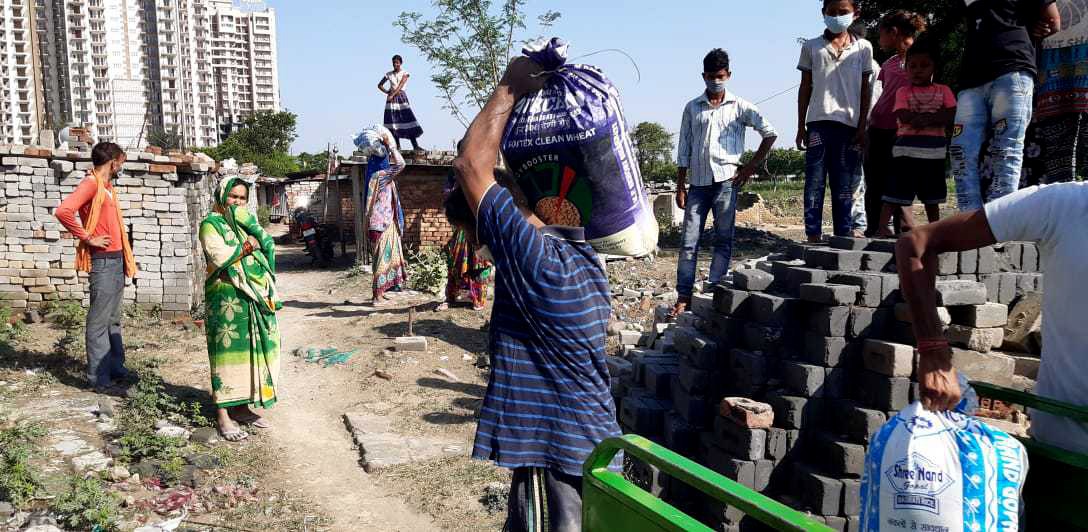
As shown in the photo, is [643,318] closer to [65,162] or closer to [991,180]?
[991,180]

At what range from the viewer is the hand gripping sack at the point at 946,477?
1.63 metres

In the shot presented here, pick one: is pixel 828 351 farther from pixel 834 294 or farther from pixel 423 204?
pixel 423 204

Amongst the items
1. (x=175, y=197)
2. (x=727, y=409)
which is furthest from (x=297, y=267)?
(x=727, y=409)

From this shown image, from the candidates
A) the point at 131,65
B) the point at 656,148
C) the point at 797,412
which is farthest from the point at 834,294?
the point at 131,65

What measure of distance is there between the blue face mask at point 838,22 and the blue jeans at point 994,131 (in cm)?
115

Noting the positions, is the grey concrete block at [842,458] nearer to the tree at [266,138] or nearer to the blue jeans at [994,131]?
the blue jeans at [994,131]

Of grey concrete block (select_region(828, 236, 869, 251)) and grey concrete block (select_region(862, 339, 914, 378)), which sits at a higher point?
grey concrete block (select_region(828, 236, 869, 251))

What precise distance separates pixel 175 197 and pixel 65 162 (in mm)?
1262

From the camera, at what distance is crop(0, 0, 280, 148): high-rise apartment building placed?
69.6 m

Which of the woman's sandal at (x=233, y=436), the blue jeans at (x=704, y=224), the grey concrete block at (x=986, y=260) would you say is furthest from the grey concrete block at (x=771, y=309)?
the woman's sandal at (x=233, y=436)

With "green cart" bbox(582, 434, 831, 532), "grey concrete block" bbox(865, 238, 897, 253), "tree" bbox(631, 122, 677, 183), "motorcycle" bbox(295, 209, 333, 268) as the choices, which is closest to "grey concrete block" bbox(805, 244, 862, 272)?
"grey concrete block" bbox(865, 238, 897, 253)

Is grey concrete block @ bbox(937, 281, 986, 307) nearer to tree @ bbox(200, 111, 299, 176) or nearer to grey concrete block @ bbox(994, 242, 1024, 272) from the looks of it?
grey concrete block @ bbox(994, 242, 1024, 272)

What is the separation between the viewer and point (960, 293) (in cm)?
361

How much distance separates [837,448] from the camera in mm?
3469
